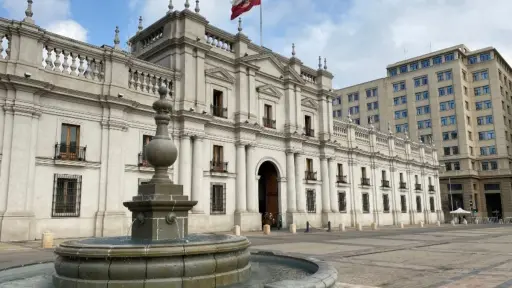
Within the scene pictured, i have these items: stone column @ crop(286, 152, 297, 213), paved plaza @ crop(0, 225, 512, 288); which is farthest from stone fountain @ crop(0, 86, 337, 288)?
stone column @ crop(286, 152, 297, 213)

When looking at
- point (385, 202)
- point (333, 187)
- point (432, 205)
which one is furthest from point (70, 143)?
point (432, 205)

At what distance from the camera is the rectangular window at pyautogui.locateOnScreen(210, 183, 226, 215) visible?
2650 cm

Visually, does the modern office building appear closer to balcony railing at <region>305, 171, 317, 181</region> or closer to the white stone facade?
the white stone facade

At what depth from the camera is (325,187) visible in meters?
35.1

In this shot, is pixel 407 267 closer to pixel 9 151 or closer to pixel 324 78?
pixel 9 151

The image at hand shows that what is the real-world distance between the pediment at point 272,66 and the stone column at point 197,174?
Answer: 27.6 ft

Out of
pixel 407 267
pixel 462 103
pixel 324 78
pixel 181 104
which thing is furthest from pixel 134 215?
pixel 462 103

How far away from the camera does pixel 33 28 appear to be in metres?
19.6

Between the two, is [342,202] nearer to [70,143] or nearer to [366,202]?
[366,202]

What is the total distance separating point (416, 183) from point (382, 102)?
28.9 meters

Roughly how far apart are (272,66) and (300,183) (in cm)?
1020

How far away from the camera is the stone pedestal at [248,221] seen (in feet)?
89.6

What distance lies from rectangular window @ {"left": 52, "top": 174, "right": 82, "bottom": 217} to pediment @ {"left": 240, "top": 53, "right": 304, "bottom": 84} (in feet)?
51.1

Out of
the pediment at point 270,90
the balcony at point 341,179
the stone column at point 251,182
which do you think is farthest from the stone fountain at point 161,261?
the balcony at point 341,179
